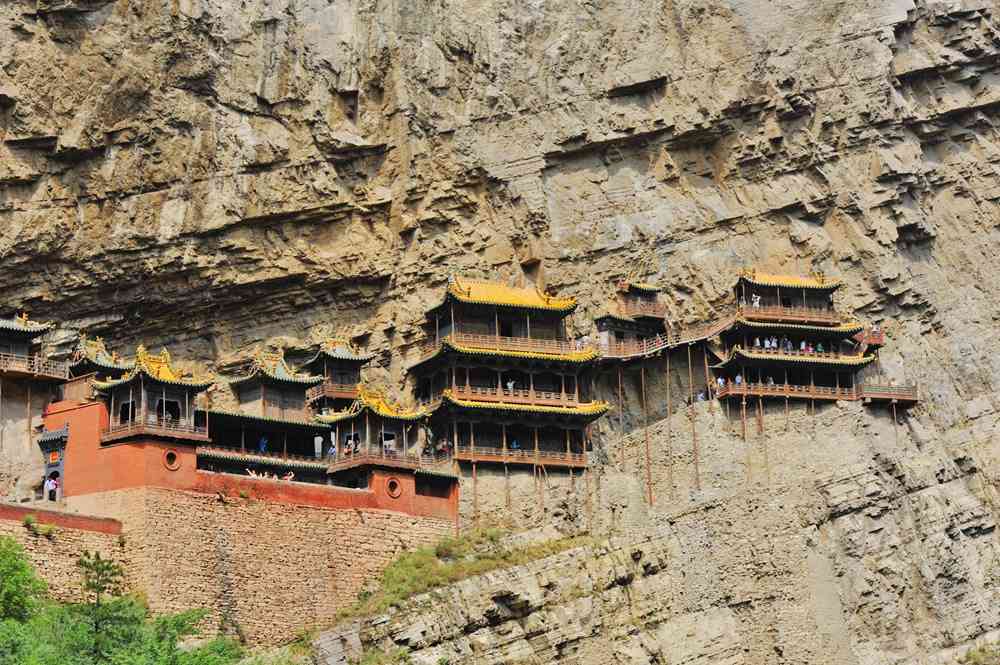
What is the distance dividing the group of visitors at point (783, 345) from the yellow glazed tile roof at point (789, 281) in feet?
6.33

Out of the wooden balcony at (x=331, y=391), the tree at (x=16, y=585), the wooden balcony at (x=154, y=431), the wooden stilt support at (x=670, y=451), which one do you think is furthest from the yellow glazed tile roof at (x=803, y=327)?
the tree at (x=16, y=585)

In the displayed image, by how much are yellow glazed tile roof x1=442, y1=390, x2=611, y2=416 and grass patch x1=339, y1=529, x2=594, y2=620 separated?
4.42 metres

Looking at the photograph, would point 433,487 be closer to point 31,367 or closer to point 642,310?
point 642,310

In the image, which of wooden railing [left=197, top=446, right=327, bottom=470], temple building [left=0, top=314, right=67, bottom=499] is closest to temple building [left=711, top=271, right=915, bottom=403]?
wooden railing [left=197, top=446, right=327, bottom=470]

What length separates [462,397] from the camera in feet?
201

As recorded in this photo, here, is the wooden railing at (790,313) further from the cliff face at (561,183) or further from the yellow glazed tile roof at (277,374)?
the yellow glazed tile roof at (277,374)

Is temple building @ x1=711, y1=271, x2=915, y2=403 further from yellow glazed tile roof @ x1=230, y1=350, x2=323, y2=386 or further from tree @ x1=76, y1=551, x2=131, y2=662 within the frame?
tree @ x1=76, y1=551, x2=131, y2=662

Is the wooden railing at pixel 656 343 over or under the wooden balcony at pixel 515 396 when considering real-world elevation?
over

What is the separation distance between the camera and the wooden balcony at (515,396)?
61375 mm

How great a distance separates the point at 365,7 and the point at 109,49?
9.33m

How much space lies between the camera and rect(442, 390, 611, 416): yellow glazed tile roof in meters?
60.0

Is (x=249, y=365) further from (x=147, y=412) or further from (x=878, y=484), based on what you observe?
(x=878, y=484)

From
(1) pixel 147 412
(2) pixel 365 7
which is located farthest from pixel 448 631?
(2) pixel 365 7

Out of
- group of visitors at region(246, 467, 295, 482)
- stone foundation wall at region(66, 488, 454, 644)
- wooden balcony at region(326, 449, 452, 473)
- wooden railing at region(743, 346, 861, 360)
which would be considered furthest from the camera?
wooden railing at region(743, 346, 861, 360)
